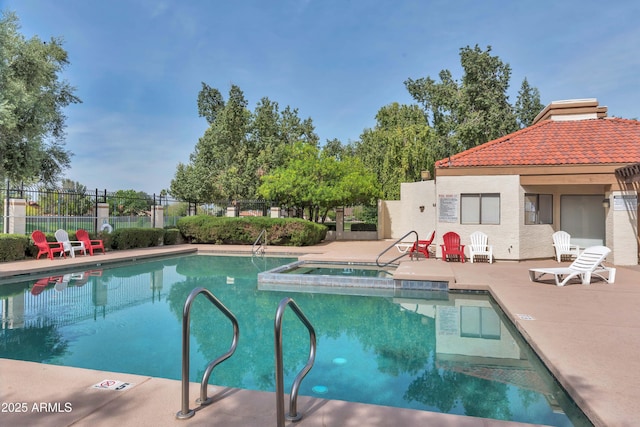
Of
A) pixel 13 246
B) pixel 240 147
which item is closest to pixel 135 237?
pixel 13 246

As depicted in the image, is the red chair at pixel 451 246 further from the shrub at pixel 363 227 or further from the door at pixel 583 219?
the shrub at pixel 363 227

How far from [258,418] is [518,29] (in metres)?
20.5

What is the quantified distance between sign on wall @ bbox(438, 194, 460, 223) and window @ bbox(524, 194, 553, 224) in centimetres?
233

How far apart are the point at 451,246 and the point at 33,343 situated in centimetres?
1131

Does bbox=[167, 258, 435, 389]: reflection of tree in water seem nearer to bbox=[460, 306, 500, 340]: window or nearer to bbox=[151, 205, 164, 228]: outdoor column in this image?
bbox=[460, 306, 500, 340]: window

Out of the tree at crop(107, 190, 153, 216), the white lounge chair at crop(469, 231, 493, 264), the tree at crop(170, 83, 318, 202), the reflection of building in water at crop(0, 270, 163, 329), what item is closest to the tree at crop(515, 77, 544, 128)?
the tree at crop(170, 83, 318, 202)

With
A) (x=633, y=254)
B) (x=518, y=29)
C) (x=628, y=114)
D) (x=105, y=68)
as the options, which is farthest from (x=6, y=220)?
(x=628, y=114)

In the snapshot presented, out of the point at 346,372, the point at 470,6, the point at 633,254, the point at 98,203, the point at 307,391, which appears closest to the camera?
the point at 307,391

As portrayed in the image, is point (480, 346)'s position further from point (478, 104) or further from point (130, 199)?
point (478, 104)

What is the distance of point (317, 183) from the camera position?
74.1 ft

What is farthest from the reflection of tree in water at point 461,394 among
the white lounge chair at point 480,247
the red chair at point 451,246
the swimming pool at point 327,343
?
the white lounge chair at point 480,247

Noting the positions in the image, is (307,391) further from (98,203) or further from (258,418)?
(98,203)

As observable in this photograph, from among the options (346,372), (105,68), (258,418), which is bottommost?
(346,372)

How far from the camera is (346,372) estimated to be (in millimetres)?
4902
